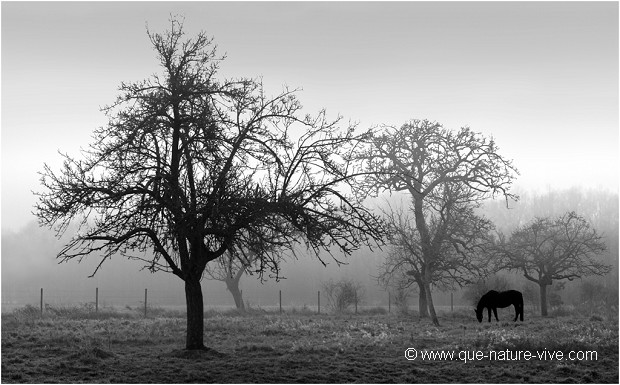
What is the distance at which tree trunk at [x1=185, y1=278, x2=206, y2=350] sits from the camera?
17781 mm

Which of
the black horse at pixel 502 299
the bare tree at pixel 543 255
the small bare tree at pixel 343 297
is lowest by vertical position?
the small bare tree at pixel 343 297

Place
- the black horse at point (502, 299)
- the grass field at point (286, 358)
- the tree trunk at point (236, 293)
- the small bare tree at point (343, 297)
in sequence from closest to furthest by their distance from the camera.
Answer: the grass field at point (286, 358), the black horse at point (502, 299), the small bare tree at point (343, 297), the tree trunk at point (236, 293)

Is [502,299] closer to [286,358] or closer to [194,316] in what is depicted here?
[286,358]

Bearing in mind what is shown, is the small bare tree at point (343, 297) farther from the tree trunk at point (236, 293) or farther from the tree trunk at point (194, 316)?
the tree trunk at point (194, 316)

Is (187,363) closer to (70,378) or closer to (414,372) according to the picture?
(70,378)

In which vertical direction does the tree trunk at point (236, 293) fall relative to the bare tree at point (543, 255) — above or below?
below

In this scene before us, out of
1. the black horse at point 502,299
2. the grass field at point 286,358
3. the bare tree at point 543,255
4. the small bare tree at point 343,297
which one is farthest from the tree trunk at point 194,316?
the small bare tree at point 343,297

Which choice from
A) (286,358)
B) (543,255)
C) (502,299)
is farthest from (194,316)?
(543,255)

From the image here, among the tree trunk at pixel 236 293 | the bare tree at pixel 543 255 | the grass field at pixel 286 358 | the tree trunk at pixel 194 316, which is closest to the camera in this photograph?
the grass field at pixel 286 358

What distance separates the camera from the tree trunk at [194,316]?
1778 cm
